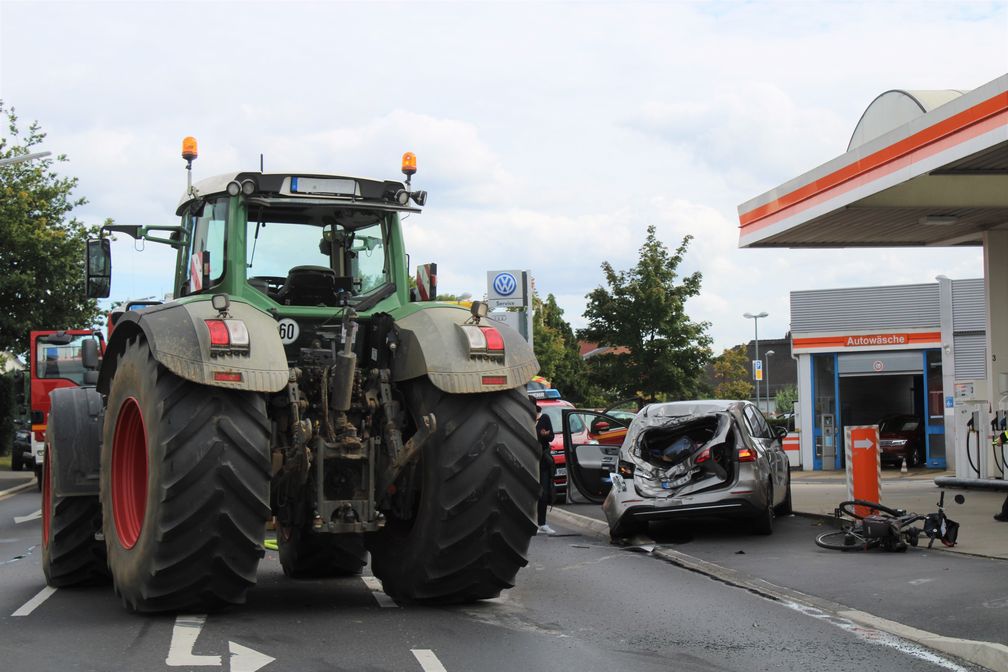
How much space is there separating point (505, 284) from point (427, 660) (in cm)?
2007

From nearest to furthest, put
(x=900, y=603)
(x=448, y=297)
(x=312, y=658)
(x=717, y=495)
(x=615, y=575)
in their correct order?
(x=312, y=658), (x=900, y=603), (x=615, y=575), (x=717, y=495), (x=448, y=297)

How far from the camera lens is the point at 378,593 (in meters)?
9.97

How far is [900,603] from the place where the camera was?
388 inches

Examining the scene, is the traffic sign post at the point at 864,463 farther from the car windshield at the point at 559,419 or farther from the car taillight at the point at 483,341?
the car taillight at the point at 483,341

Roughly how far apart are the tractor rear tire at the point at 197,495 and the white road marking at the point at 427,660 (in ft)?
4.39

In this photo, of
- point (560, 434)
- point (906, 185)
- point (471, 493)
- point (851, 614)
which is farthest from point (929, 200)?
point (471, 493)

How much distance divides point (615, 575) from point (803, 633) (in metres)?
3.67

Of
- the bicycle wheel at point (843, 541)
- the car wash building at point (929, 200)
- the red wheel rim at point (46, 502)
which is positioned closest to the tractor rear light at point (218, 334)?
the red wheel rim at point (46, 502)

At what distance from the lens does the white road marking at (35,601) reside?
9028mm

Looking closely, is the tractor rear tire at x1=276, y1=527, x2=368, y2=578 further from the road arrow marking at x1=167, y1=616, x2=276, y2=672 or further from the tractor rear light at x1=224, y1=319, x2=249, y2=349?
the tractor rear light at x1=224, y1=319, x2=249, y2=349

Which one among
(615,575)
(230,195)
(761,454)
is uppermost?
(230,195)

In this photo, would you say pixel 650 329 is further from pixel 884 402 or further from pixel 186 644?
pixel 186 644

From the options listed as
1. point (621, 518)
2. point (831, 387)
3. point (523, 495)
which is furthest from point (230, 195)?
point (831, 387)

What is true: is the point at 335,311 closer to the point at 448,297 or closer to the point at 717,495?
the point at 717,495
